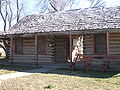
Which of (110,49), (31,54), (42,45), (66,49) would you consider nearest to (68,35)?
(66,49)

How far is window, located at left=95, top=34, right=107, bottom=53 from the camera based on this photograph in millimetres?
14953

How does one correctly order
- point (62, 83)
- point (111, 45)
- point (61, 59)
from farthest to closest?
point (61, 59), point (111, 45), point (62, 83)

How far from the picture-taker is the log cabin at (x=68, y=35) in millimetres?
13562

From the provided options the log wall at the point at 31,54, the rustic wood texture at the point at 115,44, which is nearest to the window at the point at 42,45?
the log wall at the point at 31,54

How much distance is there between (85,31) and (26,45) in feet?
22.9

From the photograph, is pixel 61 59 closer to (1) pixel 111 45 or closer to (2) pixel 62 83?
(1) pixel 111 45

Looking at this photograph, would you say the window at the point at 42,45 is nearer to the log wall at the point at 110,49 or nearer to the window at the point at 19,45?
the window at the point at 19,45

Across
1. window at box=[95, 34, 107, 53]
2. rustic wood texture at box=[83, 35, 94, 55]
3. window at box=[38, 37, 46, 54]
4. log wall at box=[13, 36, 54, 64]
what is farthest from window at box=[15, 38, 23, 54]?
window at box=[95, 34, 107, 53]

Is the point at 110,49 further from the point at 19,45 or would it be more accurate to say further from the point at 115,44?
the point at 19,45

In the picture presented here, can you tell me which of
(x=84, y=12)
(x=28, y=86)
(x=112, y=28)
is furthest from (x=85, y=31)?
(x=28, y=86)

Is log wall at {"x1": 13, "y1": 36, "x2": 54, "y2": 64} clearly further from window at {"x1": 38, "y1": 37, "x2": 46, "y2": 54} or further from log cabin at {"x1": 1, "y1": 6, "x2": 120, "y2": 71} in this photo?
window at {"x1": 38, "y1": 37, "x2": 46, "y2": 54}

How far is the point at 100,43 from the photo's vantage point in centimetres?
1511

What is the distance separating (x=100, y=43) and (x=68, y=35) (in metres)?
3.39

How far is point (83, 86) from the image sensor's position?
28.4 feet
